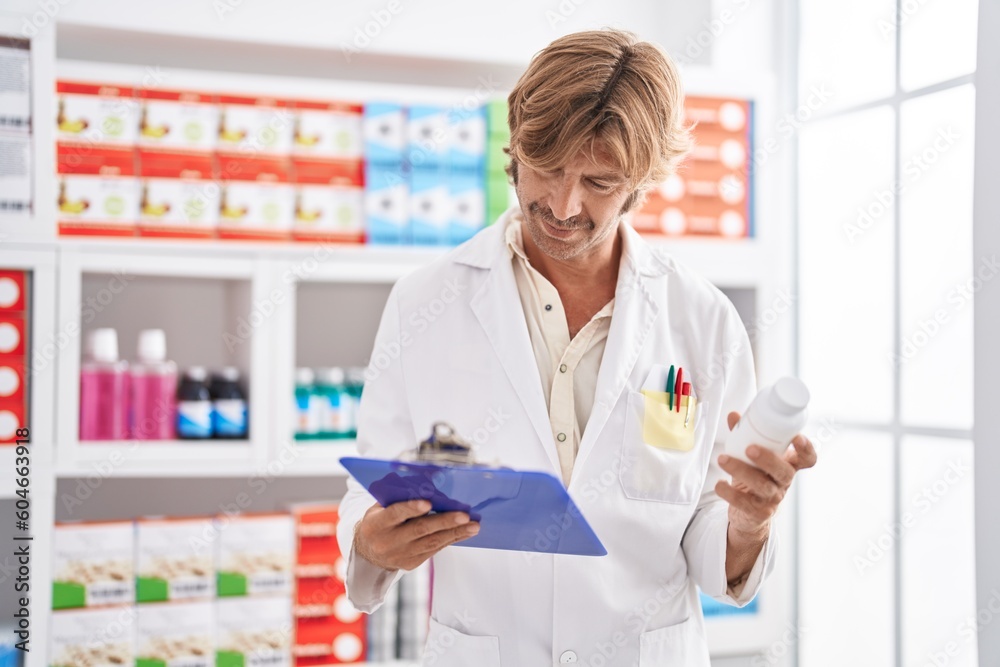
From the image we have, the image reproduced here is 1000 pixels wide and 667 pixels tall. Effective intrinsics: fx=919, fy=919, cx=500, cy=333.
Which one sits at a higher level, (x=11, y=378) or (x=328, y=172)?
(x=328, y=172)

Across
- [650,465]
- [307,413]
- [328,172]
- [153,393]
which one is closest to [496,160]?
[328,172]

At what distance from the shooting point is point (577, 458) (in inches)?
56.9

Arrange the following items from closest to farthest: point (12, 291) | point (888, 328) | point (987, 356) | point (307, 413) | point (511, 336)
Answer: point (511, 336), point (987, 356), point (12, 291), point (307, 413), point (888, 328)

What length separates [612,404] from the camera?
147 centimetres

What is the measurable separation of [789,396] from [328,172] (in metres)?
1.45

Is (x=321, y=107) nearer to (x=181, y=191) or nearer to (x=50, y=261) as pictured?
(x=181, y=191)

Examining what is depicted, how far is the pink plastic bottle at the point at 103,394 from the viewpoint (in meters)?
2.09

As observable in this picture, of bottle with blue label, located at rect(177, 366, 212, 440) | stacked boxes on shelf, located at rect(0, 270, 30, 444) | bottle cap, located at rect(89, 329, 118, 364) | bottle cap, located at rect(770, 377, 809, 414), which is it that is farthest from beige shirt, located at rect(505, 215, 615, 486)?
stacked boxes on shelf, located at rect(0, 270, 30, 444)

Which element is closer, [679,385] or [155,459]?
[679,385]

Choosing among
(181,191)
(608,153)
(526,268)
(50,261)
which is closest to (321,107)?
(181,191)

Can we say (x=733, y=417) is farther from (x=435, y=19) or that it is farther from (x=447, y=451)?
(x=435, y=19)

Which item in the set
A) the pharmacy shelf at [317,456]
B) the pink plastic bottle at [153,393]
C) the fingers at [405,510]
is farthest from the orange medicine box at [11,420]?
the fingers at [405,510]

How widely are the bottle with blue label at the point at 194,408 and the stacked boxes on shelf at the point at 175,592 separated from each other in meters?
0.20

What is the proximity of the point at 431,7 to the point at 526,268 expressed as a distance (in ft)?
4.88
